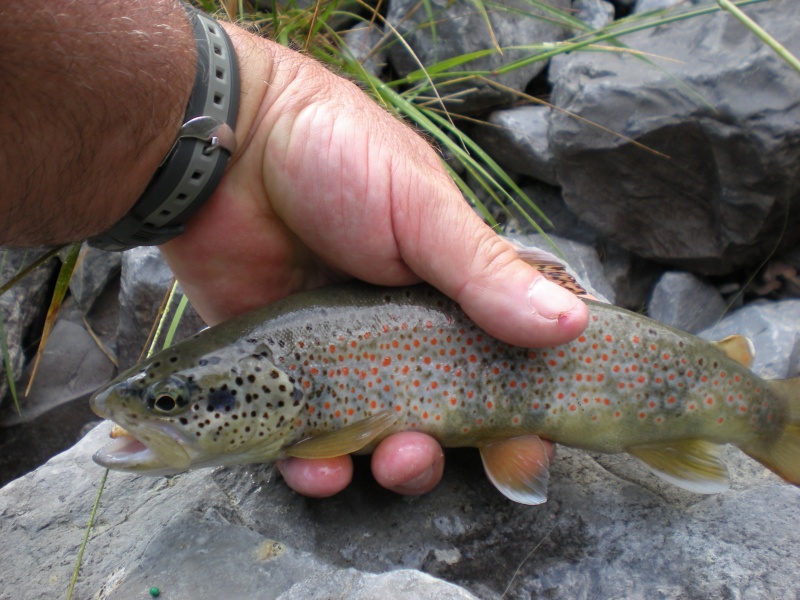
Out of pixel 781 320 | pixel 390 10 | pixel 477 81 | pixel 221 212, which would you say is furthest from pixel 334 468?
pixel 390 10

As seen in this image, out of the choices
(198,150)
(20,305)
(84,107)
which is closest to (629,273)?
(198,150)

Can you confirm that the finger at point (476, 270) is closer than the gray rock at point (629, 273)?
Yes

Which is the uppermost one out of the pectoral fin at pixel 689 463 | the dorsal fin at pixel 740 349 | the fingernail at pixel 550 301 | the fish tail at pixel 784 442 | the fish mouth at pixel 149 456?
the fingernail at pixel 550 301

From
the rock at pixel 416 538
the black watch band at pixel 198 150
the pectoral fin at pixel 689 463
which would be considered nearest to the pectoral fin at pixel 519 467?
the rock at pixel 416 538

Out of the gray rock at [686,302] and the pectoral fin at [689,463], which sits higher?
the pectoral fin at [689,463]

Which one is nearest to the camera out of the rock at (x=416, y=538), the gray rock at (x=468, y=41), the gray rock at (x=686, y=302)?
the rock at (x=416, y=538)

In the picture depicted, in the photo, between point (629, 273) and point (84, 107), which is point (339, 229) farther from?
point (629, 273)

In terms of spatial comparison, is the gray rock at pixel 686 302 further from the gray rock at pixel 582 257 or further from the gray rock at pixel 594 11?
the gray rock at pixel 594 11
